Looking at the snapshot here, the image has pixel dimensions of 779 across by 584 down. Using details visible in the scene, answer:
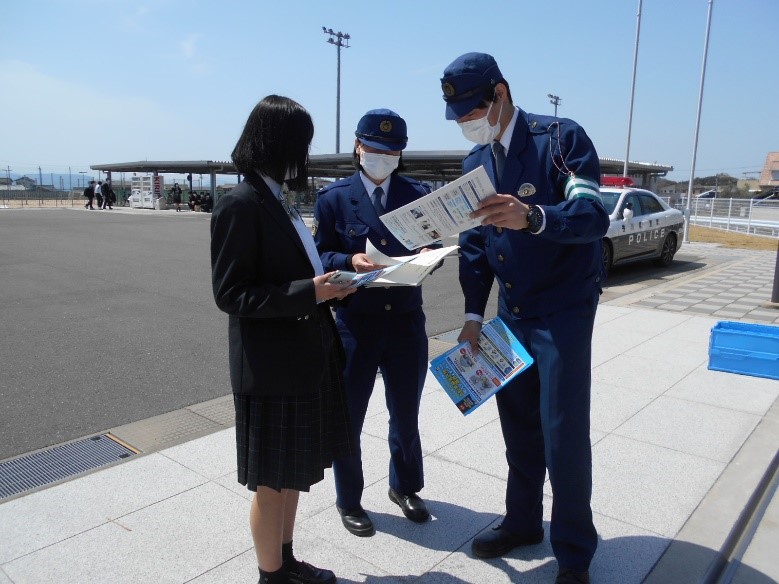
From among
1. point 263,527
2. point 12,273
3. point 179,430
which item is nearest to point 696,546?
point 263,527

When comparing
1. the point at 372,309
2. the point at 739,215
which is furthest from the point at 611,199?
the point at 739,215

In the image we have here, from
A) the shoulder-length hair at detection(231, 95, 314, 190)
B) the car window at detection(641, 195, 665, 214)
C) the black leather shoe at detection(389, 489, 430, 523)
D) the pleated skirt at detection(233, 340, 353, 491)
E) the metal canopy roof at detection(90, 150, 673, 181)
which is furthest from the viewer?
the metal canopy roof at detection(90, 150, 673, 181)

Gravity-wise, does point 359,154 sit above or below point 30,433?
above

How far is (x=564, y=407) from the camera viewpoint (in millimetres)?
2270

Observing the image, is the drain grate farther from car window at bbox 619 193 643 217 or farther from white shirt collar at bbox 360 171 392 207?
car window at bbox 619 193 643 217

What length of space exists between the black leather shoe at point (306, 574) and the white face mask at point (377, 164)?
170cm

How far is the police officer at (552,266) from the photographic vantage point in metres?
2.17

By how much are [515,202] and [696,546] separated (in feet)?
6.23

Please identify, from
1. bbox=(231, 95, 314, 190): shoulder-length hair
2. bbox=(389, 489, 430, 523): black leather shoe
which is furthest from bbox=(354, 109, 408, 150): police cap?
bbox=(389, 489, 430, 523): black leather shoe

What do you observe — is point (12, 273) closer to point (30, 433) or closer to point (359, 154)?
point (30, 433)

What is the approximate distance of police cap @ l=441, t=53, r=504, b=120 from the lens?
2166mm

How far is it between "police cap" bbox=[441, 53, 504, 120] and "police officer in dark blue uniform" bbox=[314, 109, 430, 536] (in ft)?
1.79

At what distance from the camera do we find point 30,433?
12.9 ft

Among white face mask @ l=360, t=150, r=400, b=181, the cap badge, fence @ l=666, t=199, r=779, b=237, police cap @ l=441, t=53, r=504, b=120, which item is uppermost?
police cap @ l=441, t=53, r=504, b=120
